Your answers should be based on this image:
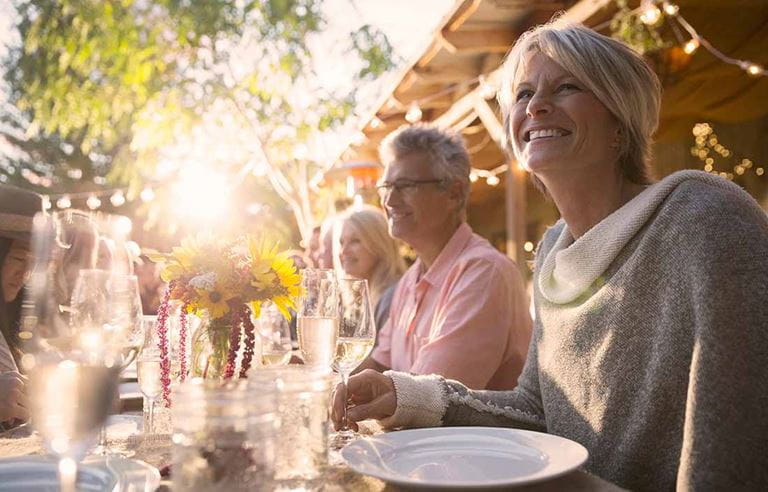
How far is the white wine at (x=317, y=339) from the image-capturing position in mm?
1531

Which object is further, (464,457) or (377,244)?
(377,244)

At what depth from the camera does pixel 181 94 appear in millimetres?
10883

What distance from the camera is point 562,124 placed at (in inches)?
71.2

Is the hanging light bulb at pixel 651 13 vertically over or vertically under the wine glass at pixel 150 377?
over

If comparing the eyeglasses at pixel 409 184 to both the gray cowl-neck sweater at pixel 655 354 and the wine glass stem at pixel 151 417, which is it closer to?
the gray cowl-neck sweater at pixel 655 354

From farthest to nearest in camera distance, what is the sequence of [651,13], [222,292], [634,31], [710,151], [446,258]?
[710,151]
[634,31]
[651,13]
[446,258]
[222,292]

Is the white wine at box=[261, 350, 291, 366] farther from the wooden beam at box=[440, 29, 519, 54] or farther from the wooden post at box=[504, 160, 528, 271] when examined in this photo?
the wooden post at box=[504, 160, 528, 271]

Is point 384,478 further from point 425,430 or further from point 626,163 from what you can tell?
point 626,163

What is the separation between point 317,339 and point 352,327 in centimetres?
9

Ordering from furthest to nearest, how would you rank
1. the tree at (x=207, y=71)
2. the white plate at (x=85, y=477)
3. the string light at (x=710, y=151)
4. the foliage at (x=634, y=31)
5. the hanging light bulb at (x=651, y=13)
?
1. the tree at (x=207, y=71)
2. the string light at (x=710, y=151)
3. the foliage at (x=634, y=31)
4. the hanging light bulb at (x=651, y=13)
5. the white plate at (x=85, y=477)

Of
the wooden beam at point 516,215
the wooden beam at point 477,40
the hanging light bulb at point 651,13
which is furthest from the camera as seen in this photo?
the wooden beam at point 516,215

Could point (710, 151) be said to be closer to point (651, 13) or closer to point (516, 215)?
point (516, 215)

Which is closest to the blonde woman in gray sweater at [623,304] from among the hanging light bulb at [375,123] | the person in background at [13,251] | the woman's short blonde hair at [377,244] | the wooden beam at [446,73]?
the person in background at [13,251]

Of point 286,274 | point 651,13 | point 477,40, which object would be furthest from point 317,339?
point 477,40
